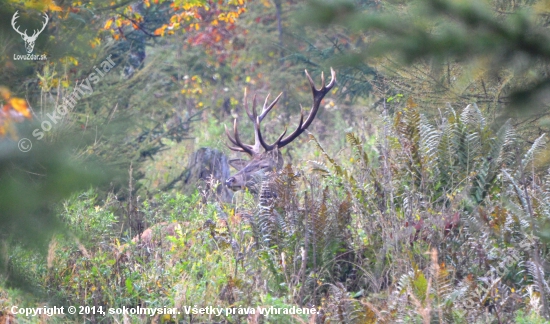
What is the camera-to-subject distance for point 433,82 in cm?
668

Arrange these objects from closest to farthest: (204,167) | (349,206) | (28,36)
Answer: (28,36) → (349,206) → (204,167)

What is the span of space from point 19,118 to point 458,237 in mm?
3177

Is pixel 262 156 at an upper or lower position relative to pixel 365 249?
upper

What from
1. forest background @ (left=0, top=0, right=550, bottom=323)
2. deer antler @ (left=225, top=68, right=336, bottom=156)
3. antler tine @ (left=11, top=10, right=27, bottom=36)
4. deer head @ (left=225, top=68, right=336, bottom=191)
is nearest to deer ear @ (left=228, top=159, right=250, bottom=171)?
deer head @ (left=225, top=68, right=336, bottom=191)

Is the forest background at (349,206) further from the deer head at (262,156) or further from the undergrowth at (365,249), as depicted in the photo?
the deer head at (262,156)

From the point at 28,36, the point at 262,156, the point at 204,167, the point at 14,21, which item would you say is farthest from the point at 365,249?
the point at 204,167

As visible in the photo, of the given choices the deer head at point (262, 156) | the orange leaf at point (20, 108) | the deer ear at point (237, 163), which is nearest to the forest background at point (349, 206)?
the orange leaf at point (20, 108)

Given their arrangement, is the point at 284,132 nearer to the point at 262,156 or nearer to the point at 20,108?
the point at 262,156

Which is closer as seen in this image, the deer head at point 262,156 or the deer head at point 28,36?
the deer head at point 28,36

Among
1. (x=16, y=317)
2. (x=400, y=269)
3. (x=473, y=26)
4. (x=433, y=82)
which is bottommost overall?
(x=16, y=317)

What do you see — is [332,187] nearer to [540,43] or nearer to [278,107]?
[540,43]

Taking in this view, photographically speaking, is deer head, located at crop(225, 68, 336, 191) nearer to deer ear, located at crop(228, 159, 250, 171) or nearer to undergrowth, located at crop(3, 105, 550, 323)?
deer ear, located at crop(228, 159, 250, 171)

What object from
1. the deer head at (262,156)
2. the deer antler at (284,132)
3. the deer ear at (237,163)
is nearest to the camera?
the deer head at (262,156)

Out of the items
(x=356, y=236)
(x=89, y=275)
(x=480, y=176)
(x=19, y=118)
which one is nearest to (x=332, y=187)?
(x=356, y=236)
